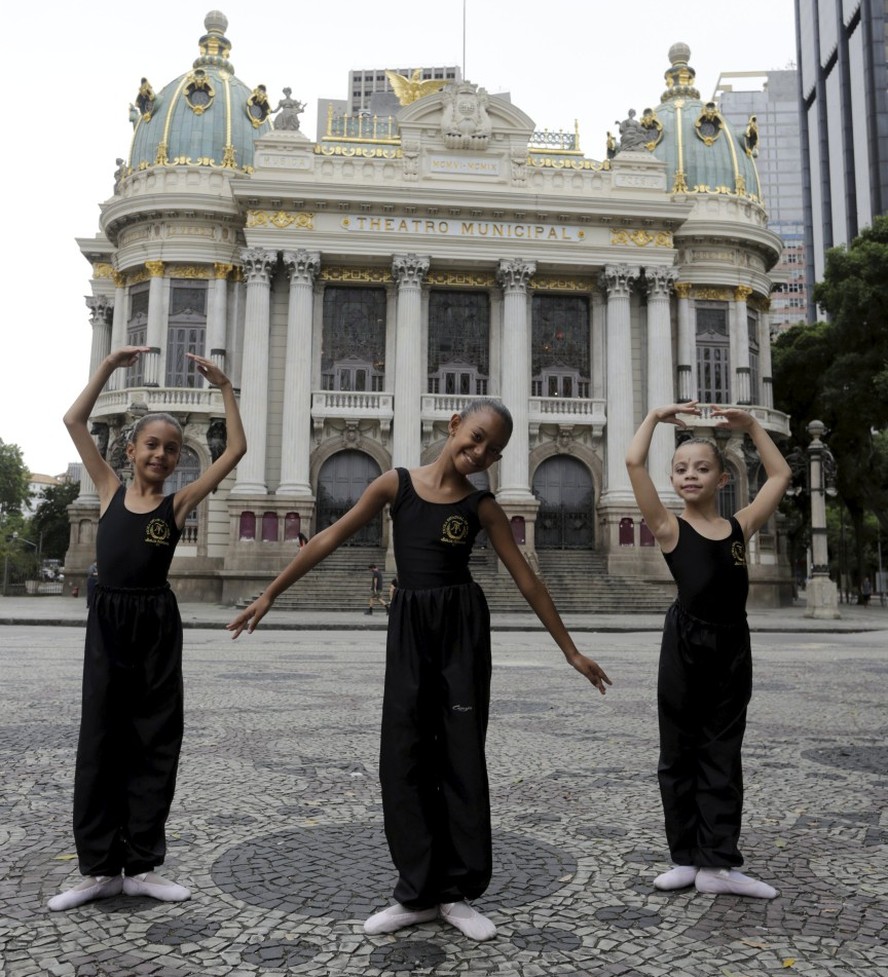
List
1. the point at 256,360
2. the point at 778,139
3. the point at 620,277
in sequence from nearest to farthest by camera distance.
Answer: the point at 256,360, the point at 620,277, the point at 778,139

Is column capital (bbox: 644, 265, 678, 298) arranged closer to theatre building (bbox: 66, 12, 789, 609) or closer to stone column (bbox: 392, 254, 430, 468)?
theatre building (bbox: 66, 12, 789, 609)

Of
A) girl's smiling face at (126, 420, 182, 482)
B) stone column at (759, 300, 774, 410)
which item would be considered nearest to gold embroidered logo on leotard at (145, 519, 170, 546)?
girl's smiling face at (126, 420, 182, 482)

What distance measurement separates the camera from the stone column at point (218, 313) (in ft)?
119

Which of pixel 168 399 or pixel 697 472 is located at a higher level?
pixel 168 399

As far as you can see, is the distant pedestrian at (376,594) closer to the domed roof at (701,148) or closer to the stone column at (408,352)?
the stone column at (408,352)

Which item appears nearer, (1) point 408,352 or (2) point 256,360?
(2) point 256,360

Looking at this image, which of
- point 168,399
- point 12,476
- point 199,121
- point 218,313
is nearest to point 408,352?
point 218,313

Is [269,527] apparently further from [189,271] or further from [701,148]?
[701,148]

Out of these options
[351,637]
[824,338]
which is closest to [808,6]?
[824,338]

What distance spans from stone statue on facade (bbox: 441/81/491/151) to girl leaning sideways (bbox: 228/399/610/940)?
1406 inches

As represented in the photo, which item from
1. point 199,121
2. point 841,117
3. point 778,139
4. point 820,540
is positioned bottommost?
point 820,540

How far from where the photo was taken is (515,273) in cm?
3619

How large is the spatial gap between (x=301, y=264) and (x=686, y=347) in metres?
15.8

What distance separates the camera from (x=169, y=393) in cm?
3550
